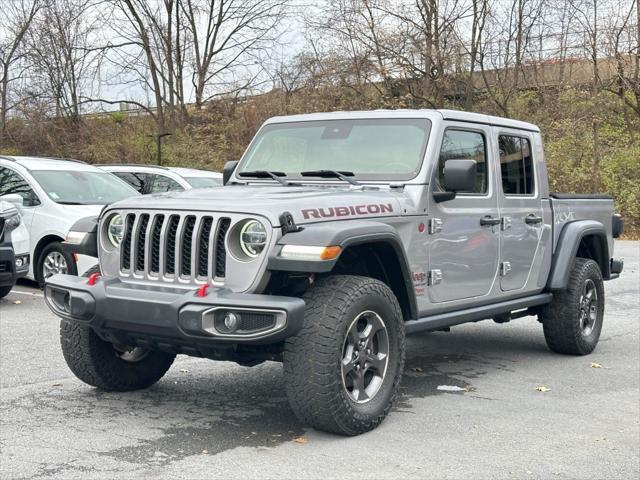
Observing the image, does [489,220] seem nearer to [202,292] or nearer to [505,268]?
[505,268]

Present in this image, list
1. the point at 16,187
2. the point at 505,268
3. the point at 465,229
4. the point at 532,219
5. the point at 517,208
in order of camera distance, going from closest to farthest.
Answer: the point at 465,229, the point at 505,268, the point at 517,208, the point at 532,219, the point at 16,187

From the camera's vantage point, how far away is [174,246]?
16.9ft

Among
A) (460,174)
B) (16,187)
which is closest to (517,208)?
(460,174)

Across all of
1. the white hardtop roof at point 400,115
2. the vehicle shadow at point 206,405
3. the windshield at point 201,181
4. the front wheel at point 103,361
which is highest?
the white hardtop roof at point 400,115

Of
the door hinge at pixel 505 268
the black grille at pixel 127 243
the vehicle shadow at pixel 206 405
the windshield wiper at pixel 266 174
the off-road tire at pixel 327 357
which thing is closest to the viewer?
the off-road tire at pixel 327 357

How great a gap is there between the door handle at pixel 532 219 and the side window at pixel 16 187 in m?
6.85

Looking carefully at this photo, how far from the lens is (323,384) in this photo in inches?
189

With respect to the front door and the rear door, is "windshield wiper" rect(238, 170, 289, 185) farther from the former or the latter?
the rear door

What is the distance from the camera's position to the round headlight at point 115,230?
18.0ft

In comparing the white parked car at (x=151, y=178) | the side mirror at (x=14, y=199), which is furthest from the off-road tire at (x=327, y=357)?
the white parked car at (x=151, y=178)

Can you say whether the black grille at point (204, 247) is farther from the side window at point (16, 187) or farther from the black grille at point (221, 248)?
the side window at point (16, 187)

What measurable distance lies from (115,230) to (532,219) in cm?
343

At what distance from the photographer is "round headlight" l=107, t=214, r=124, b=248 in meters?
5.49

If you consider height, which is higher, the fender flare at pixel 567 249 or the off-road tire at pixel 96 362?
the fender flare at pixel 567 249
